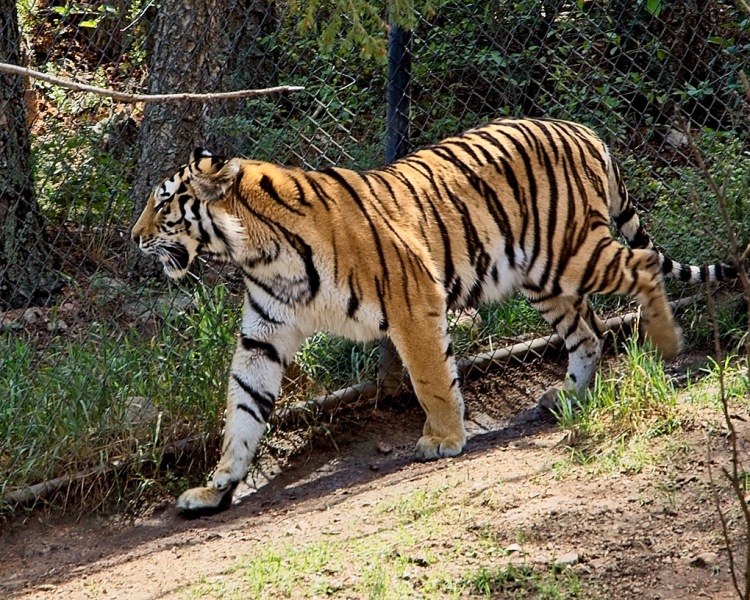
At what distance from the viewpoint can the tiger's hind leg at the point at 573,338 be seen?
5875 millimetres

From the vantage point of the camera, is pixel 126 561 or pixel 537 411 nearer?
pixel 126 561

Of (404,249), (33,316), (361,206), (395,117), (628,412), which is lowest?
(33,316)

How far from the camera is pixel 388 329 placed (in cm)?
518

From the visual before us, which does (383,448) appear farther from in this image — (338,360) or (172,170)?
(172,170)

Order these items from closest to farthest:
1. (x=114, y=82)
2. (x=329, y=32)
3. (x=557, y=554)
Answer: (x=557, y=554), (x=329, y=32), (x=114, y=82)

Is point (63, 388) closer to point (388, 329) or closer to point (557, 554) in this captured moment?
point (388, 329)

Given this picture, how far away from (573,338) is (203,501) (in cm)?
219

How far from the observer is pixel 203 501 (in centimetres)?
511

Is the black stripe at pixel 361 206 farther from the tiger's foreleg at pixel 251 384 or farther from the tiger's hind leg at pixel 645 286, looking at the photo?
the tiger's hind leg at pixel 645 286

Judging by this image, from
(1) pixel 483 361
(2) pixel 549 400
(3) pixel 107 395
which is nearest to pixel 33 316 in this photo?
(3) pixel 107 395

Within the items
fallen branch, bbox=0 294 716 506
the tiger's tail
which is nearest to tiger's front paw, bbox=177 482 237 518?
fallen branch, bbox=0 294 716 506

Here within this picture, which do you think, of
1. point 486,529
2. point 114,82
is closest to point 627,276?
point 486,529

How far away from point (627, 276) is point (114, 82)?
5418 millimetres

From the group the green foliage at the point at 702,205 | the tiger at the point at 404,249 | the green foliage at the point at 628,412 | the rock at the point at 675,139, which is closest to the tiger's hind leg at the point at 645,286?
the tiger at the point at 404,249
